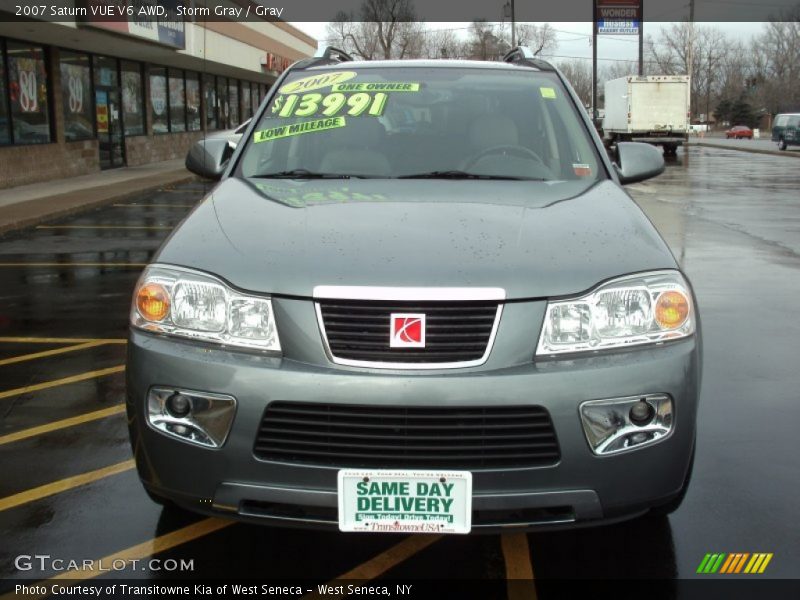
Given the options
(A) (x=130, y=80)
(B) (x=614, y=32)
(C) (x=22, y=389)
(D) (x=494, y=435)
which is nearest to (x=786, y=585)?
(D) (x=494, y=435)

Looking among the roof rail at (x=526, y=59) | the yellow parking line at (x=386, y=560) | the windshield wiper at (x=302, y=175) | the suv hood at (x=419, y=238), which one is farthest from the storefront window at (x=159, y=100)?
the yellow parking line at (x=386, y=560)

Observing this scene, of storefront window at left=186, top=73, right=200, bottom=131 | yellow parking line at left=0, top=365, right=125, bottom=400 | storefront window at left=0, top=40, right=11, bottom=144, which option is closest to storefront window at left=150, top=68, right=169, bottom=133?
storefront window at left=186, top=73, right=200, bottom=131

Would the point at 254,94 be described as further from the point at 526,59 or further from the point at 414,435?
the point at 414,435

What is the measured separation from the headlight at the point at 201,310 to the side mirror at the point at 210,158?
1.48 meters

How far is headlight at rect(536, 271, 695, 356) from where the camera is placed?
260cm

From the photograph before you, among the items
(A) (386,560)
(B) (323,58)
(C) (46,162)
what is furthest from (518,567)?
(C) (46,162)

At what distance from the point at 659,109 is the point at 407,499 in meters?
37.6

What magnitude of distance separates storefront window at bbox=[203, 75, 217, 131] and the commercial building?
0.21 ft

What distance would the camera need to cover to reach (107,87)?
23625mm

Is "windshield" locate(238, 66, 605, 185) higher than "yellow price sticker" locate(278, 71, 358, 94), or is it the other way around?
"yellow price sticker" locate(278, 71, 358, 94)

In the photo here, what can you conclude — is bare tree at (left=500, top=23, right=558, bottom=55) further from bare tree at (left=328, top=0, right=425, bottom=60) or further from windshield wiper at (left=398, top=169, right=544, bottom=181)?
windshield wiper at (left=398, top=169, right=544, bottom=181)

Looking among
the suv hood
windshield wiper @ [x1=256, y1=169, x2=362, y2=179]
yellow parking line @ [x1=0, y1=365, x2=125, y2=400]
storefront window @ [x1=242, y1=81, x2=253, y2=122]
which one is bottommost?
yellow parking line @ [x1=0, y1=365, x2=125, y2=400]

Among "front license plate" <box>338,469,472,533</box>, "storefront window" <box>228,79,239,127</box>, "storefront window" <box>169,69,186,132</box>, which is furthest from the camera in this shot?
"storefront window" <box>228,79,239,127</box>

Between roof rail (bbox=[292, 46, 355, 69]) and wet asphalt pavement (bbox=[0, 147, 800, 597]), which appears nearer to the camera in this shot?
wet asphalt pavement (bbox=[0, 147, 800, 597])
